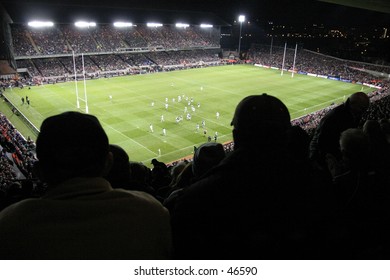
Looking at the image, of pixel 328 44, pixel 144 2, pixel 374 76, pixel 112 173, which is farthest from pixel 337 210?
pixel 328 44

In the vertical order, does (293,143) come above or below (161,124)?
above

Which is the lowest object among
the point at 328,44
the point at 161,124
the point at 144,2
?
the point at 161,124

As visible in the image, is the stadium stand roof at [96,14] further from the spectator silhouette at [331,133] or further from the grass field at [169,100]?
the spectator silhouette at [331,133]

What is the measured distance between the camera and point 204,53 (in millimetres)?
77500

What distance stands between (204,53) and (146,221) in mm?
78249

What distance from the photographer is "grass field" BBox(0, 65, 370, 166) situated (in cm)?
2848

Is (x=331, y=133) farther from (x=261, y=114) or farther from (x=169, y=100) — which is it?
(x=169, y=100)

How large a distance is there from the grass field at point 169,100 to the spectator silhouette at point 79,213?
871 inches

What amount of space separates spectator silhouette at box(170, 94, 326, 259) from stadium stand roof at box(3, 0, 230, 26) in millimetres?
60223

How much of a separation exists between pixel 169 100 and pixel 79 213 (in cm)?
3877

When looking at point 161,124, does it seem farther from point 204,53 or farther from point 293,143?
point 204,53

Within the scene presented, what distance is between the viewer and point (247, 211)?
1.89 m

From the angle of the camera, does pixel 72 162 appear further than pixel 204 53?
No

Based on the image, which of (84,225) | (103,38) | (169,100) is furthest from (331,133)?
(103,38)
